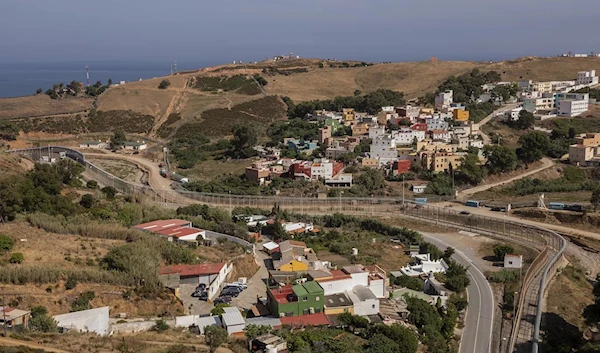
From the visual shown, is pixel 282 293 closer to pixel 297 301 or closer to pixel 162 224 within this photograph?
pixel 297 301

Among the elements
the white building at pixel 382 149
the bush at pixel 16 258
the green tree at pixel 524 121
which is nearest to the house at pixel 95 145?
the white building at pixel 382 149

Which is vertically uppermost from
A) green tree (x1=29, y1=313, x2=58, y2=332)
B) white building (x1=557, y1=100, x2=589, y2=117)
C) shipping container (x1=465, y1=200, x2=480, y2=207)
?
white building (x1=557, y1=100, x2=589, y2=117)

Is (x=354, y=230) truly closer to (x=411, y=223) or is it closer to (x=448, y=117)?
(x=411, y=223)

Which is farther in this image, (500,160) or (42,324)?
(500,160)

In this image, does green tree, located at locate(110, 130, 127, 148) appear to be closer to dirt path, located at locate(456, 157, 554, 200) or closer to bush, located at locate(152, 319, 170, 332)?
dirt path, located at locate(456, 157, 554, 200)

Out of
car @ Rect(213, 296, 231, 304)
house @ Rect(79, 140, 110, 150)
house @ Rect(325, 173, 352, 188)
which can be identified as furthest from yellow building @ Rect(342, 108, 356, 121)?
car @ Rect(213, 296, 231, 304)

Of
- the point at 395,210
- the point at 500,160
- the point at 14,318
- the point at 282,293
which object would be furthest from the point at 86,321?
the point at 500,160
